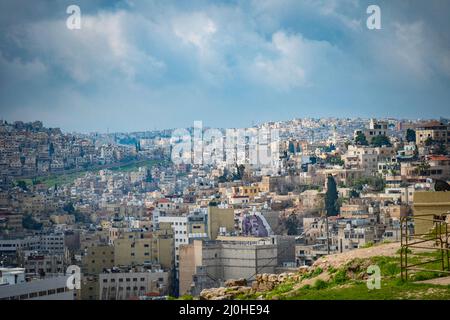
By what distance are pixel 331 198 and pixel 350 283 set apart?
31746 mm

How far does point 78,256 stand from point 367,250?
923 inches

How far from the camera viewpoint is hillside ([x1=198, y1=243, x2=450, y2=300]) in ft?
20.0

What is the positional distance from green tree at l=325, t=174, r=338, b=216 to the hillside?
29278mm

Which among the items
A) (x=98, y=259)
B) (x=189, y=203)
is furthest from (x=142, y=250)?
(x=189, y=203)

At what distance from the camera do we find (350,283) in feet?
22.7

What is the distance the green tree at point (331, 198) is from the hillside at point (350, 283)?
2928cm

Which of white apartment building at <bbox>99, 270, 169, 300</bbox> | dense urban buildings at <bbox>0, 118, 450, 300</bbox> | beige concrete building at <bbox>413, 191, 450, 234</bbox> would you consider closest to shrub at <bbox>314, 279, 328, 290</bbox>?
beige concrete building at <bbox>413, 191, 450, 234</bbox>

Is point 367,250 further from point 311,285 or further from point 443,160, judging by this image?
point 443,160

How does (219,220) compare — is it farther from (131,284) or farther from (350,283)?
(350,283)

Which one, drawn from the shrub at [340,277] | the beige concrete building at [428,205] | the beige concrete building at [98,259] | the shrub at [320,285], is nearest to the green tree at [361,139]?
the beige concrete building at [98,259]

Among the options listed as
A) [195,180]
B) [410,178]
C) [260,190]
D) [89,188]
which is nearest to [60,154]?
[89,188]

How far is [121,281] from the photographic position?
2598 cm

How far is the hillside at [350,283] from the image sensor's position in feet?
20.0

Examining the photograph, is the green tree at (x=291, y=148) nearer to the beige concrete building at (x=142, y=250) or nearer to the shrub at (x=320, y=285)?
the beige concrete building at (x=142, y=250)
